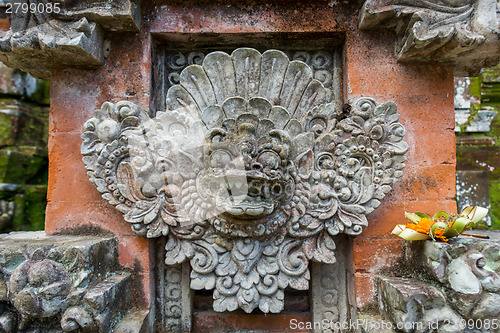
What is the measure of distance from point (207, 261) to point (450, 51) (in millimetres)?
2166

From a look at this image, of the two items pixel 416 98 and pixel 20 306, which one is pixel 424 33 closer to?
pixel 416 98

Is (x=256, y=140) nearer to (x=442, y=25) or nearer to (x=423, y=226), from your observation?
(x=423, y=226)

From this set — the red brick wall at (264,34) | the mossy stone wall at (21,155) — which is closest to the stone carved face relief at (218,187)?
the red brick wall at (264,34)

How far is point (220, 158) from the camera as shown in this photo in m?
1.99

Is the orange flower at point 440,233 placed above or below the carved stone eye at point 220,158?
below

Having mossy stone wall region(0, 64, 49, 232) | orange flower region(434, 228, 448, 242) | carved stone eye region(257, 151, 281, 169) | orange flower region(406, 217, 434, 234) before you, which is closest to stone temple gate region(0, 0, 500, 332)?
carved stone eye region(257, 151, 281, 169)

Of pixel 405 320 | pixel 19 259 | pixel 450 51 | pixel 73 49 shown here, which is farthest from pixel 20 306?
A: pixel 450 51

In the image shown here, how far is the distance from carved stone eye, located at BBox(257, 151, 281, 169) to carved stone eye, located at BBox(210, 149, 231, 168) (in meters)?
0.19

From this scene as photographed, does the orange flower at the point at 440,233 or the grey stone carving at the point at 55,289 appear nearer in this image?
the grey stone carving at the point at 55,289

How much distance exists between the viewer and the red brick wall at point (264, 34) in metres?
A: 2.38

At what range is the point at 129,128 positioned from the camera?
2.25m

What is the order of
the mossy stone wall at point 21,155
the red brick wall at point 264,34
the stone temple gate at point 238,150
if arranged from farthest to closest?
the mossy stone wall at point 21,155, the red brick wall at point 264,34, the stone temple gate at point 238,150

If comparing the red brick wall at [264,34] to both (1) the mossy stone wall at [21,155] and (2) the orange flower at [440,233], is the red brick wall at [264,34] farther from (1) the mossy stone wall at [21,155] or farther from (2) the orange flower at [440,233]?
(1) the mossy stone wall at [21,155]

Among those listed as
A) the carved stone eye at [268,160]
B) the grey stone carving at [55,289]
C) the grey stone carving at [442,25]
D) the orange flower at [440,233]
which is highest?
the grey stone carving at [442,25]
